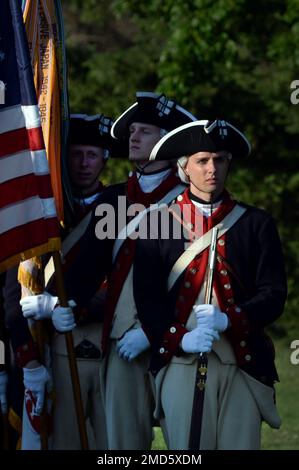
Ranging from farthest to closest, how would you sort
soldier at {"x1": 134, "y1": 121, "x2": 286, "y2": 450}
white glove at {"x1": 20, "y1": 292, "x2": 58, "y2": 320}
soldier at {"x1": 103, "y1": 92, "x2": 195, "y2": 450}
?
1. white glove at {"x1": 20, "y1": 292, "x2": 58, "y2": 320}
2. soldier at {"x1": 103, "y1": 92, "x2": 195, "y2": 450}
3. soldier at {"x1": 134, "y1": 121, "x2": 286, "y2": 450}

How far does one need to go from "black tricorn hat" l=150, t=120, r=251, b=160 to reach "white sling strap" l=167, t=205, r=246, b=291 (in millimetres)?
315

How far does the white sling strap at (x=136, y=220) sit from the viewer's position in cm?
812

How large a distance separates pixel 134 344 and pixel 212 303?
57 cm

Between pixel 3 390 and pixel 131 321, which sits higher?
pixel 131 321

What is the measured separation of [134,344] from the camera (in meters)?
8.07

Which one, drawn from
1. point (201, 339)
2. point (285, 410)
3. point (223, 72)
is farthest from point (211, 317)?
point (223, 72)

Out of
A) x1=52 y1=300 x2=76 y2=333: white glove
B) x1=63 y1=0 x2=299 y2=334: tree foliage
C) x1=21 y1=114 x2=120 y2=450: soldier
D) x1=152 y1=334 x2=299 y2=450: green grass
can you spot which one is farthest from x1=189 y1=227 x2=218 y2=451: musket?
x1=63 y1=0 x2=299 y2=334: tree foliage

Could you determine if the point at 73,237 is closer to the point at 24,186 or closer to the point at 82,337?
the point at 82,337

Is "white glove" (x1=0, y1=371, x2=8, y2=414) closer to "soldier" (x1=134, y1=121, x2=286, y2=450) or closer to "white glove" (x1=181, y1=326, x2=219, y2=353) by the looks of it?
"soldier" (x1=134, y1=121, x2=286, y2=450)

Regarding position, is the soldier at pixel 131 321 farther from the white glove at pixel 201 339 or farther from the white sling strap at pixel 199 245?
the white glove at pixel 201 339

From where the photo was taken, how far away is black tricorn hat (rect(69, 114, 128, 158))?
8828 millimetres

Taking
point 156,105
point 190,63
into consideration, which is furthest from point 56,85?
point 190,63

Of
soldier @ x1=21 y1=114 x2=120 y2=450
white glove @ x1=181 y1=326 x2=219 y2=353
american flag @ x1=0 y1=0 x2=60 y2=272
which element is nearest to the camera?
white glove @ x1=181 y1=326 x2=219 y2=353
